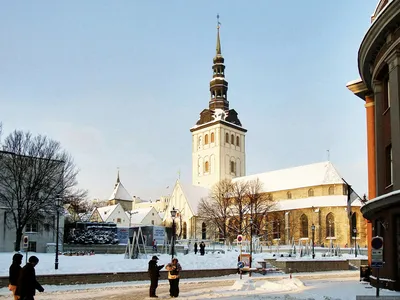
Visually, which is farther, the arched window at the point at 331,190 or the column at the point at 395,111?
the arched window at the point at 331,190

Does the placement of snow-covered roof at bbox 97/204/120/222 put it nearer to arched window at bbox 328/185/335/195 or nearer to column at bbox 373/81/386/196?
arched window at bbox 328/185/335/195

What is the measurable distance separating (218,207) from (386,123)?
67488mm

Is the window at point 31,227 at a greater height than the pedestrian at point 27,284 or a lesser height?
greater

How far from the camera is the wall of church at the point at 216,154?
106m

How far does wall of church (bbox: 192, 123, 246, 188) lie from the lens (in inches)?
4163

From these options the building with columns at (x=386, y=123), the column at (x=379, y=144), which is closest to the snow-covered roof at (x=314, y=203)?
the building with columns at (x=386, y=123)

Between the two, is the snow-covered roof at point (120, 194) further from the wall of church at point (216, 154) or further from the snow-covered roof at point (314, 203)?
the snow-covered roof at point (314, 203)

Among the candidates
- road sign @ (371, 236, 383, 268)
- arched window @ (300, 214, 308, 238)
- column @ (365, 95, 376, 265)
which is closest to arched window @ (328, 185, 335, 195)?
arched window @ (300, 214, 308, 238)

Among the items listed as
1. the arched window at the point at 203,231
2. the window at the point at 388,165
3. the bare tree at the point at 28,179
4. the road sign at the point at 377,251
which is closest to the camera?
the road sign at the point at 377,251

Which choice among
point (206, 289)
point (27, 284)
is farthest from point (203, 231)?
point (27, 284)

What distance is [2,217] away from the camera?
4622cm

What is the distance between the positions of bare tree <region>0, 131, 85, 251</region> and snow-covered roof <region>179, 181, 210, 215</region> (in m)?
50.7

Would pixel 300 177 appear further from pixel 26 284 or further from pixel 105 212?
pixel 26 284

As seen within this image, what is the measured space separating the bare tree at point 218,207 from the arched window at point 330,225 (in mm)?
14920
